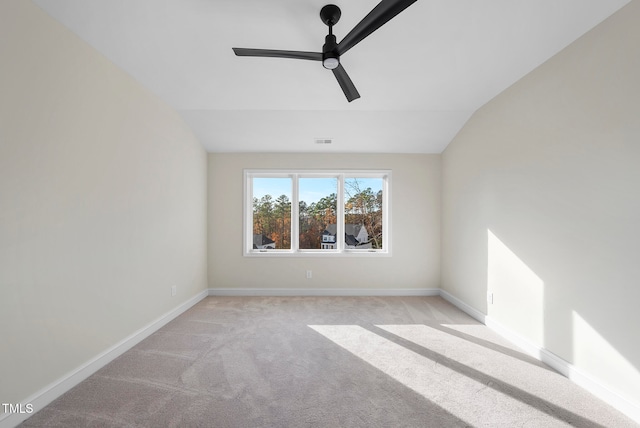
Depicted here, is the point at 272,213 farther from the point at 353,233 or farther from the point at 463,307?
the point at 463,307

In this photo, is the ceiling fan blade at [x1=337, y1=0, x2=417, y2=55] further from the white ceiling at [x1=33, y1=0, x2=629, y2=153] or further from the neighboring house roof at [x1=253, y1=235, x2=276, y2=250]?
the neighboring house roof at [x1=253, y1=235, x2=276, y2=250]

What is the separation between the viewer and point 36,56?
1.72m

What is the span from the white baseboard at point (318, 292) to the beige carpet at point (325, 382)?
107cm

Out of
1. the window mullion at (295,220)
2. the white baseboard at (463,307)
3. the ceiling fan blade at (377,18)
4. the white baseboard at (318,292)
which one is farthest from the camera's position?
the window mullion at (295,220)

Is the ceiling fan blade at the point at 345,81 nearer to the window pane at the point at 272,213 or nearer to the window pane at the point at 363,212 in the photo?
the window pane at the point at 363,212

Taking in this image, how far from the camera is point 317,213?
14.8 ft

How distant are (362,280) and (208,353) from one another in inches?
97.3

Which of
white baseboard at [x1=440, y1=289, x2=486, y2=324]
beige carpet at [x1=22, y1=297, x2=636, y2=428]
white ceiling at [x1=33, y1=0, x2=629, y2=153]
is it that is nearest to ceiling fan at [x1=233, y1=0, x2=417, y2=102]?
white ceiling at [x1=33, y1=0, x2=629, y2=153]

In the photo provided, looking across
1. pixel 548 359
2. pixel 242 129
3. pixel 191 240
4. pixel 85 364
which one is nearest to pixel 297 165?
pixel 242 129

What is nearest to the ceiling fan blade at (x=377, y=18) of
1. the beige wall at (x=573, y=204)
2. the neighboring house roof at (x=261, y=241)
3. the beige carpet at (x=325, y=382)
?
→ the beige wall at (x=573, y=204)

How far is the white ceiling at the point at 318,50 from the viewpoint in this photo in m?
1.85

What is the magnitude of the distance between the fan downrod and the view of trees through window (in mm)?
2732

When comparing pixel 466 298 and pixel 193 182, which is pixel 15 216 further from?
pixel 466 298

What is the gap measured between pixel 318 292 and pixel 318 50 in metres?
3.21
